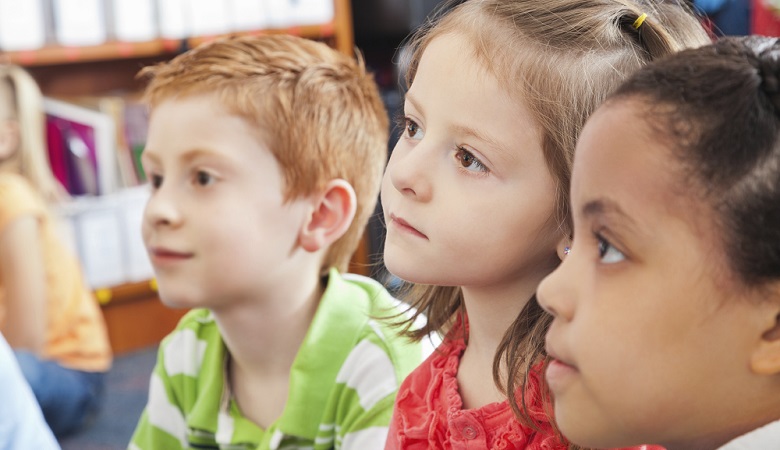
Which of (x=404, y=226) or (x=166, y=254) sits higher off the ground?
(x=404, y=226)

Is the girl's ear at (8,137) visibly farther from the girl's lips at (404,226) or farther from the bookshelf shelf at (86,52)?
the girl's lips at (404,226)

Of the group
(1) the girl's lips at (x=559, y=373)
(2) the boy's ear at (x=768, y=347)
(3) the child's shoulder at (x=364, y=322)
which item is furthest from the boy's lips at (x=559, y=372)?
(3) the child's shoulder at (x=364, y=322)

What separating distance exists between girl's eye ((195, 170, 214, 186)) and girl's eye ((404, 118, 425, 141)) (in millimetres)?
365

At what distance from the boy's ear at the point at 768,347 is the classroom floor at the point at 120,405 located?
192 cm

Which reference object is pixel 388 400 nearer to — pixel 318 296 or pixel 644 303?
pixel 318 296

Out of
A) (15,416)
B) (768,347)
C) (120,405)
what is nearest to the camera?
(768,347)

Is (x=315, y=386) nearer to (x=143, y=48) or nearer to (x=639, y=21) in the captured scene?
(x=639, y=21)

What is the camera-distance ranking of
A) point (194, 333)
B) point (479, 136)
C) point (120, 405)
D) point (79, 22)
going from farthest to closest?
point (79, 22)
point (120, 405)
point (194, 333)
point (479, 136)

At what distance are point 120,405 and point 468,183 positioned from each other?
1.96 meters

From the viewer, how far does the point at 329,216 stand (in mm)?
1260

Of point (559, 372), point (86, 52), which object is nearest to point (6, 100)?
point (86, 52)

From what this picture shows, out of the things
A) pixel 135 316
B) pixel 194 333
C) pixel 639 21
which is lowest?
pixel 135 316

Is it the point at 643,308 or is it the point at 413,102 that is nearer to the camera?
the point at 643,308

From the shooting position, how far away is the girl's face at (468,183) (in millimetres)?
836
